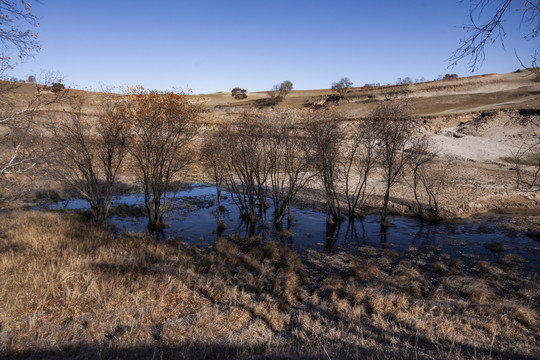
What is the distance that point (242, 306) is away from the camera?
24.7 ft

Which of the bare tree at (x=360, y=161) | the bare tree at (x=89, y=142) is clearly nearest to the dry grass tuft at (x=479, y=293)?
the bare tree at (x=360, y=161)

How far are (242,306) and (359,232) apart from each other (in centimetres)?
1147

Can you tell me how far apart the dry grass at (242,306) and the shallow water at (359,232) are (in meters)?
2.10

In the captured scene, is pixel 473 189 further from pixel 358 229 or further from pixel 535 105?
pixel 535 105

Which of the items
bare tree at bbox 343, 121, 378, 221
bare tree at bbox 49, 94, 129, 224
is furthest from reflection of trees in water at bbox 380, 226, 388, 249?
bare tree at bbox 49, 94, 129, 224

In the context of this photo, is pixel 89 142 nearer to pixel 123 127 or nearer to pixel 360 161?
pixel 123 127

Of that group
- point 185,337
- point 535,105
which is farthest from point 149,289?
point 535,105

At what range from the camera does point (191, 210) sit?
21094mm

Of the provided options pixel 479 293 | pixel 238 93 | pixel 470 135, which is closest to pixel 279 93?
pixel 238 93

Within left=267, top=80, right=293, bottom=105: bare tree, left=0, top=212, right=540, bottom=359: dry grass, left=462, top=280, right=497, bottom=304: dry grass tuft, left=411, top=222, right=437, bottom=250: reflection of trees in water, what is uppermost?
left=267, top=80, right=293, bottom=105: bare tree

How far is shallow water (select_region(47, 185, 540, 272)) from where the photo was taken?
13891 millimetres

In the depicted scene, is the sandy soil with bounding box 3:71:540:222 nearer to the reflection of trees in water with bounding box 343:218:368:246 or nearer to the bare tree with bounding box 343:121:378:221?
the bare tree with bounding box 343:121:378:221

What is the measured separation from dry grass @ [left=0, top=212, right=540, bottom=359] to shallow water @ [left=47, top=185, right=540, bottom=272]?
210 cm

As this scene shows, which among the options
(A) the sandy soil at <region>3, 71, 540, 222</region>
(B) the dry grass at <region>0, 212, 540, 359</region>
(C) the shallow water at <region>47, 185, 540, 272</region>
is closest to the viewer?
(B) the dry grass at <region>0, 212, 540, 359</region>
